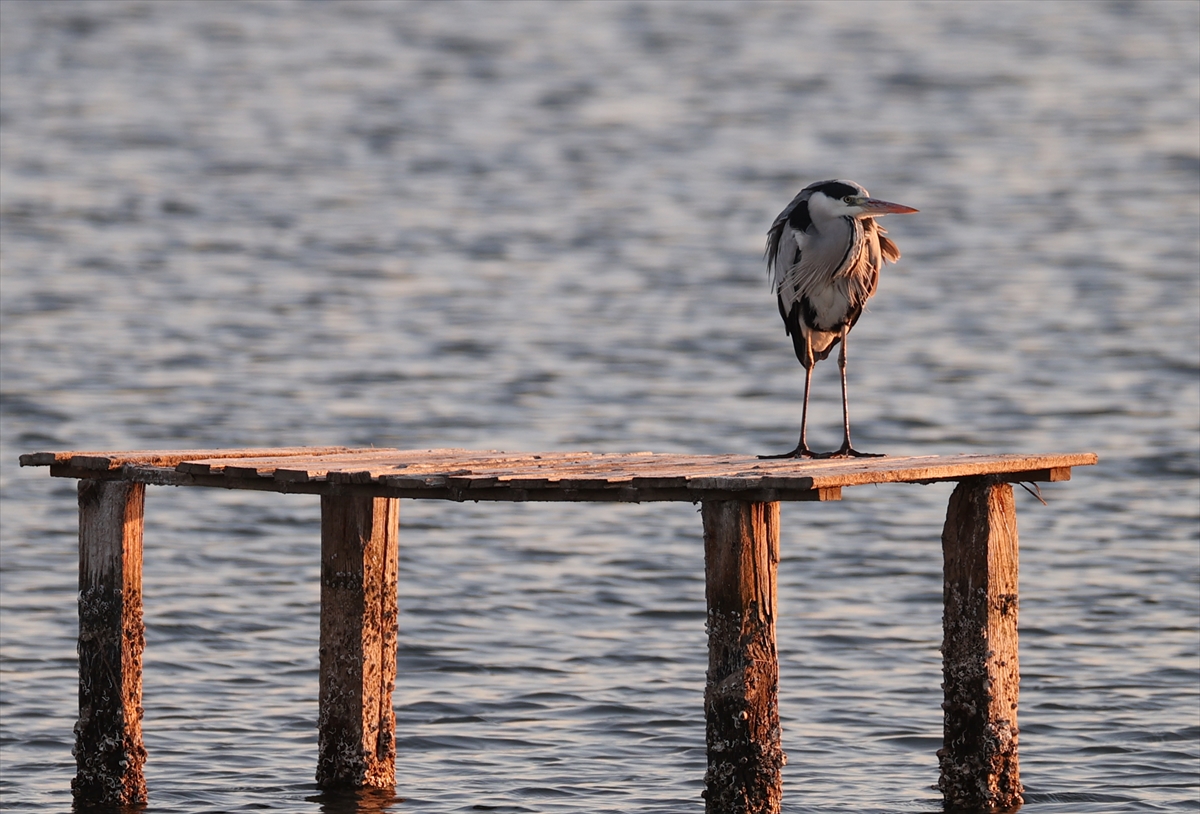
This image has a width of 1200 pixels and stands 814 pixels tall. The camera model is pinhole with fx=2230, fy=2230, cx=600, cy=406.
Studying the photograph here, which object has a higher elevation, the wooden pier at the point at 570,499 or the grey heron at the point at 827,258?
the grey heron at the point at 827,258

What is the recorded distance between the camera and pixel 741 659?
10.1 meters

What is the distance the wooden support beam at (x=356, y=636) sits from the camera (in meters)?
11.3

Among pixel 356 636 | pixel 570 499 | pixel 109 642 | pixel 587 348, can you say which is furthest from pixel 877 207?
pixel 587 348

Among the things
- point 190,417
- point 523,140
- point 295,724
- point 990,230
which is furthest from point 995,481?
point 523,140

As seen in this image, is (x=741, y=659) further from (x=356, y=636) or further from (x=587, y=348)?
(x=587, y=348)

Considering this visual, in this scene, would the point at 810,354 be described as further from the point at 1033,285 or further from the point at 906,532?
the point at 1033,285

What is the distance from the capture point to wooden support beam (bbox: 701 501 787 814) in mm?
9898

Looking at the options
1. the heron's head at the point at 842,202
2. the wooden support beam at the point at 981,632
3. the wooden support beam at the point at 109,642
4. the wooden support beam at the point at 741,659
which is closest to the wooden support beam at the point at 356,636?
the wooden support beam at the point at 109,642

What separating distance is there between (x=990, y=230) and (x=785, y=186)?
4.91 meters

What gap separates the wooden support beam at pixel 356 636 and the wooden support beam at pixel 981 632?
2852mm

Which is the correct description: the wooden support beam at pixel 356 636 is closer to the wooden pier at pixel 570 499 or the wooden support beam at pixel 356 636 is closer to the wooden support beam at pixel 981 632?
the wooden pier at pixel 570 499

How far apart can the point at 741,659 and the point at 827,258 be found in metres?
2.48

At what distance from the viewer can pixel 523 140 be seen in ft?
154

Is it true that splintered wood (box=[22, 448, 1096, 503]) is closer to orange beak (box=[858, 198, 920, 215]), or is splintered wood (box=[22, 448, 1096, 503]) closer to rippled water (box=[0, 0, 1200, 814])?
orange beak (box=[858, 198, 920, 215])
